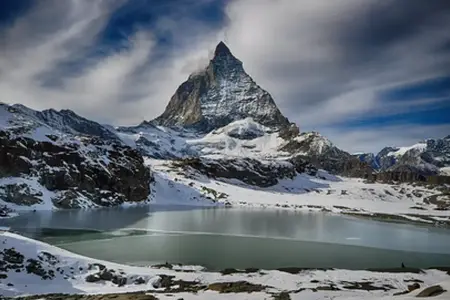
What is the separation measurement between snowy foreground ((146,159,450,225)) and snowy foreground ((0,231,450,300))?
8098 cm

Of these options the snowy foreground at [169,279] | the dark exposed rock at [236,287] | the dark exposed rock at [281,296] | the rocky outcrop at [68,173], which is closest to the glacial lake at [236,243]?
the snowy foreground at [169,279]

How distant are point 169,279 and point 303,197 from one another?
145m

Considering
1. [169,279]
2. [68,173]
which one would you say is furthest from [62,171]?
[169,279]

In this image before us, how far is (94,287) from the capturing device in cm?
2983

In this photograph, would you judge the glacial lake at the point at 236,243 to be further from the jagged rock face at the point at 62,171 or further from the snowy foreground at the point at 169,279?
the jagged rock face at the point at 62,171

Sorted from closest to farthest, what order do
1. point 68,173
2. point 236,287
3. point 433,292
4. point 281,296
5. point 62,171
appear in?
point 433,292 < point 281,296 < point 236,287 < point 62,171 < point 68,173

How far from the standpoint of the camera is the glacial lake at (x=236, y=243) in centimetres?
4288

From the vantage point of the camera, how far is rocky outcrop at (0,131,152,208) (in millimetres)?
104000

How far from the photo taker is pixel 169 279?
31219mm

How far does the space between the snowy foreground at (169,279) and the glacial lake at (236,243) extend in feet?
18.4

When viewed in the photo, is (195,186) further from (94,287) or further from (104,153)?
(94,287)

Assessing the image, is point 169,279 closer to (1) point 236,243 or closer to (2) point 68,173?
(1) point 236,243

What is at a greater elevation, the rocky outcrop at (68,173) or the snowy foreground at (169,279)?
the rocky outcrop at (68,173)

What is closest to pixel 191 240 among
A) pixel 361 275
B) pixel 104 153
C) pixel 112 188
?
pixel 361 275
